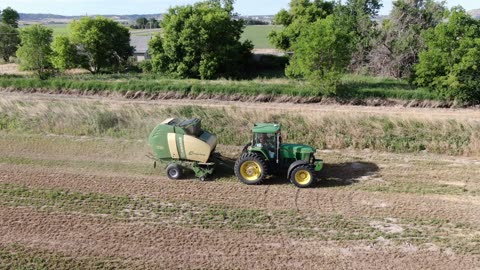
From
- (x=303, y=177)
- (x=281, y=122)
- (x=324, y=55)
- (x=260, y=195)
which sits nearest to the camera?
(x=260, y=195)

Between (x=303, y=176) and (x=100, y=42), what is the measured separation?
3152 centimetres

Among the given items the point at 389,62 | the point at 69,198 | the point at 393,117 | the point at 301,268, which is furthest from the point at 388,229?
the point at 389,62

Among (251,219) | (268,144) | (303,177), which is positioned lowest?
(251,219)

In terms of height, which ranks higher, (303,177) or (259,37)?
(259,37)

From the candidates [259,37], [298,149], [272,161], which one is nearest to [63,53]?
[272,161]

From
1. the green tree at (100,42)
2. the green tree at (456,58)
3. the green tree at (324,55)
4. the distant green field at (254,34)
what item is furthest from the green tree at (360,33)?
the green tree at (100,42)

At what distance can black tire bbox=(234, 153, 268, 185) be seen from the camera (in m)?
14.5

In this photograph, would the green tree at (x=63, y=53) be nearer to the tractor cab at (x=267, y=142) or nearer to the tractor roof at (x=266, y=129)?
the tractor roof at (x=266, y=129)

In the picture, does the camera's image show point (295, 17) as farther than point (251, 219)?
Yes

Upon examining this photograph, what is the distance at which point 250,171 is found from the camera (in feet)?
48.4

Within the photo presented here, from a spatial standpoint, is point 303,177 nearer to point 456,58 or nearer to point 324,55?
point 324,55

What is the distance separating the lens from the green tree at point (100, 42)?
40.2 meters

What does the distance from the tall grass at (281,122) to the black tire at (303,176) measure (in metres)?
4.94

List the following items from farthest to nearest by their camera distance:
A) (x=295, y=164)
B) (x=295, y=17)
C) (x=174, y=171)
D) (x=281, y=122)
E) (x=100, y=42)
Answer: (x=295, y=17) < (x=100, y=42) < (x=281, y=122) < (x=174, y=171) < (x=295, y=164)
